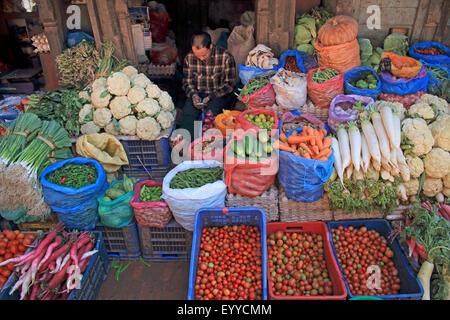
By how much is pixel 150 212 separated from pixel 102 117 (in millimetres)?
1497

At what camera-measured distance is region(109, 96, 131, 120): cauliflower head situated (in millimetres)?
4184

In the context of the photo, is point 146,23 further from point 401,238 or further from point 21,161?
point 401,238

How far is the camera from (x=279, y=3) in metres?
4.64

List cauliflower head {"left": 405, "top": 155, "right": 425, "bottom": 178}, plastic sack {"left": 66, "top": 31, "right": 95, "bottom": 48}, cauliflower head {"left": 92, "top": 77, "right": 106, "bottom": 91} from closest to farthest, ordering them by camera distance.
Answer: cauliflower head {"left": 405, "top": 155, "right": 425, "bottom": 178}
cauliflower head {"left": 92, "top": 77, "right": 106, "bottom": 91}
plastic sack {"left": 66, "top": 31, "right": 95, "bottom": 48}

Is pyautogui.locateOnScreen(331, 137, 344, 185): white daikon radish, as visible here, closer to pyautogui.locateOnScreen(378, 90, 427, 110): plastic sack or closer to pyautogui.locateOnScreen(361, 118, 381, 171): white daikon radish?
pyautogui.locateOnScreen(361, 118, 381, 171): white daikon radish

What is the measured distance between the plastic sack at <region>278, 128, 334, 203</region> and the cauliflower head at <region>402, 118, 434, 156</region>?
0.85m

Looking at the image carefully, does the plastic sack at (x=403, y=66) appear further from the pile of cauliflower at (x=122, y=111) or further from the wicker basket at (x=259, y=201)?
the pile of cauliflower at (x=122, y=111)

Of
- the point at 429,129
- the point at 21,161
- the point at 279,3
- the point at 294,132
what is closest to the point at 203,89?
the point at 279,3

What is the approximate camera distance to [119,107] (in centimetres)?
418

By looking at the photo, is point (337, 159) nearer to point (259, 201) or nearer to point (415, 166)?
point (415, 166)

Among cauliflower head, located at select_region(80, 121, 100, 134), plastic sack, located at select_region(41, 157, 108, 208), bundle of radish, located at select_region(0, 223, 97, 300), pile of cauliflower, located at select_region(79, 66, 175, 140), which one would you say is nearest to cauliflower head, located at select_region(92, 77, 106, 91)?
pile of cauliflower, located at select_region(79, 66, 175, 140)

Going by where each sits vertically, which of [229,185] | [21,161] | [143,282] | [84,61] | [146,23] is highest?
[146,23]

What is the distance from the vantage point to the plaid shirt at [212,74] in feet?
15.6
